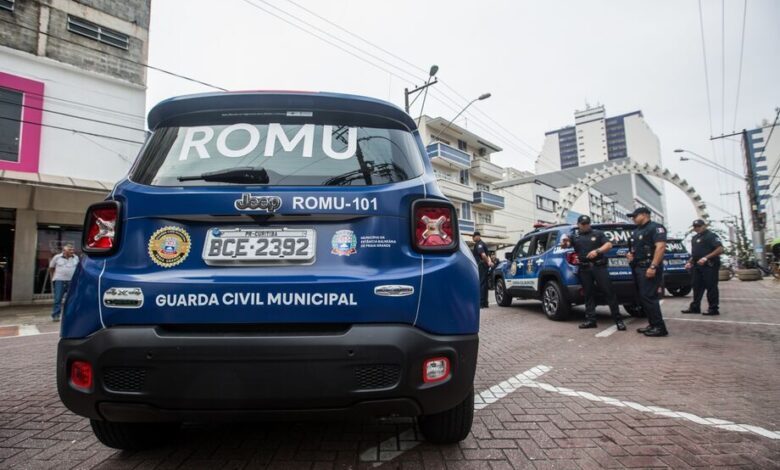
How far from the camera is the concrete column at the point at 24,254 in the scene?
12.3 metres

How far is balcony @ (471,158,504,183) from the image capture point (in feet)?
124

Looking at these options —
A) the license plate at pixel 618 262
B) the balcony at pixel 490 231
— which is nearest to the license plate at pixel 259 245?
the license plate at pixel 618 262

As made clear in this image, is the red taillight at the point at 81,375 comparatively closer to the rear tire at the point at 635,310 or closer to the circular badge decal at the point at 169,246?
the circular badge decal at the point at 169,246

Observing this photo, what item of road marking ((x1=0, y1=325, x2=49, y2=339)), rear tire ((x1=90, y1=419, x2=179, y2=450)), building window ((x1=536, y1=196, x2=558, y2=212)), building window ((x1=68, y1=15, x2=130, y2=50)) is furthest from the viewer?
building window ((x1=536, y1=196, x2=558, y2=212))

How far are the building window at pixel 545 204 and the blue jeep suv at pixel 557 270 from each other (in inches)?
1754

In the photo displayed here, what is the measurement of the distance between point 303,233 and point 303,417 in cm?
75

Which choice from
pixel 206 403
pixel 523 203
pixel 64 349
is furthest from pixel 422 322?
pixel 523 203

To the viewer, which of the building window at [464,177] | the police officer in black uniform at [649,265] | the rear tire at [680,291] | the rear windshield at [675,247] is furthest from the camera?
the building window at [464,177]

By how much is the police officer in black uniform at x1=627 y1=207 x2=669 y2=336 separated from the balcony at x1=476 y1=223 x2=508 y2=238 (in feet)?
102

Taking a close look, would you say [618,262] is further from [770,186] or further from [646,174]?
[770,186]

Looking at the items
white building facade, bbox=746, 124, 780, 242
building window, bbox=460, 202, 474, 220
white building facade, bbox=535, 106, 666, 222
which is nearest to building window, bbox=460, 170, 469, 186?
building window, bbox=460, 202, 474, 220

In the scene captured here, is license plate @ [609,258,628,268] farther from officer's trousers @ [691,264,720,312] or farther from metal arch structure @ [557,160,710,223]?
metal arch structure @ [557,160,710,223]

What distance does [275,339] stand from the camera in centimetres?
154

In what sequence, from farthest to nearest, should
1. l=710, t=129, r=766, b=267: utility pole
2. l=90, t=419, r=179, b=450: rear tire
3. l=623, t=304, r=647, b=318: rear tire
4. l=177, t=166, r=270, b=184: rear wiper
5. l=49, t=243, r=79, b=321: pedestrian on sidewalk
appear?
1. l=710, t=129, r=766, b=267: utility pole
2. l=49, t=243, r=79, b=321: pedestrian on sidewalk
3. l=623, t=304, r=647, b=318: rear tire
4. l=90, t=419, r=179, b=450: rear tire
5. l=177, t=166, r=270, b=184: rear wiper
